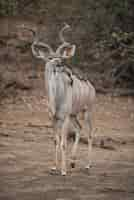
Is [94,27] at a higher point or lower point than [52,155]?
higher

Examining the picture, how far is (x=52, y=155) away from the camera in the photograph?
10891mm

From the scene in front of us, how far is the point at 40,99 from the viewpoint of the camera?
1694cm

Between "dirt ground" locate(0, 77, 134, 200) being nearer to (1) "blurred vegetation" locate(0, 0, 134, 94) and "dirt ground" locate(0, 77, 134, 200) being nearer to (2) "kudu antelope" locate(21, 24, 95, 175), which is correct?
(2) "kudu antelope" locate(21, 24, 95, 175)

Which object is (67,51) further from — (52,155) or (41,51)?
(52,155)

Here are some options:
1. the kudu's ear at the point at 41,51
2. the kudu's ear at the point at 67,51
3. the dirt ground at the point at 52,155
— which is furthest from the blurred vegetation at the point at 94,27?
the kudu's ear at the point at 41,51

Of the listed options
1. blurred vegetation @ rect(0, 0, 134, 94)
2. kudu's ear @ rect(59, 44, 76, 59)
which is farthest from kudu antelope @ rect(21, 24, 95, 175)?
blurred vegetation @ rect(0, 0, 134, 94)

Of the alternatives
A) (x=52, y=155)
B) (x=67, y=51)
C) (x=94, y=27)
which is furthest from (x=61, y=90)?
(x=94, y=27)

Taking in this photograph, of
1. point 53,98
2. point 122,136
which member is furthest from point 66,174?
point 122,136

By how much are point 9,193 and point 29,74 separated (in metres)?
10.7

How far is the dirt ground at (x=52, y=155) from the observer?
7805mm

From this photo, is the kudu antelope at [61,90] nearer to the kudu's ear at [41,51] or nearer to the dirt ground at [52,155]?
the kudu's ear at [41,51]

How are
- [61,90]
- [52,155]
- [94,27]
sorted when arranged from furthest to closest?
1. [94,27]
2. [52,155]
3. [61,90]

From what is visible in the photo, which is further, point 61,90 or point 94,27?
point 94,27

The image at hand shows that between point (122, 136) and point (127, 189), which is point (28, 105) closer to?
point (122, 136)
